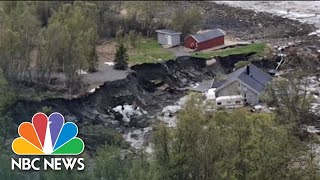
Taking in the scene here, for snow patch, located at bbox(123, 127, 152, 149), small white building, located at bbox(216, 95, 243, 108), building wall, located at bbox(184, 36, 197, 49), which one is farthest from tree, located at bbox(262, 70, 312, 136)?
building wall, located at bbox(184, 36, 197, 49)

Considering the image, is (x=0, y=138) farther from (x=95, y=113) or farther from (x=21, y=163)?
(x=95, y=113)

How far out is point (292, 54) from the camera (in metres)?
40.0

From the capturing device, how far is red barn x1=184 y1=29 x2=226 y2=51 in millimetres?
42034

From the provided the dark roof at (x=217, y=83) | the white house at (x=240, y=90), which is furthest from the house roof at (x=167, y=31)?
the white house at (x=240, y=90)

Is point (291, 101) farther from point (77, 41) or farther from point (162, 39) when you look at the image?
point (162, 39)

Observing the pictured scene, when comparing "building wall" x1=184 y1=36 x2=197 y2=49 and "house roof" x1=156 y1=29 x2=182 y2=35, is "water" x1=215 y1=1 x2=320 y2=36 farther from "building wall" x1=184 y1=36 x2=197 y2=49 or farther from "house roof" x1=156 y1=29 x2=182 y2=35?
"house roof" x1=156 y1=29 x2=182 y2=35

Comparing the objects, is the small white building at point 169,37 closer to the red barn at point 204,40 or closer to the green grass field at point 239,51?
the red barn at point 204,40

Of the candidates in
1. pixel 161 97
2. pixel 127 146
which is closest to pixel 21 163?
pixel 127 146

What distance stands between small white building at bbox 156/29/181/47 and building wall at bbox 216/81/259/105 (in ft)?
35.8

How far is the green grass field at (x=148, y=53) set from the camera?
3878 centimetres

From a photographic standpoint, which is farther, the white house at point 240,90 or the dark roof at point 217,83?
the dark roof at point 217,83

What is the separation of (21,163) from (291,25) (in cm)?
3429

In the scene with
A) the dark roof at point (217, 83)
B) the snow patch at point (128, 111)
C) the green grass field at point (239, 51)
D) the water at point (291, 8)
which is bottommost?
the snow patch at point (128, 111)

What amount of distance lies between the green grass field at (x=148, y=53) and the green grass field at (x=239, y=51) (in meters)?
2.20
